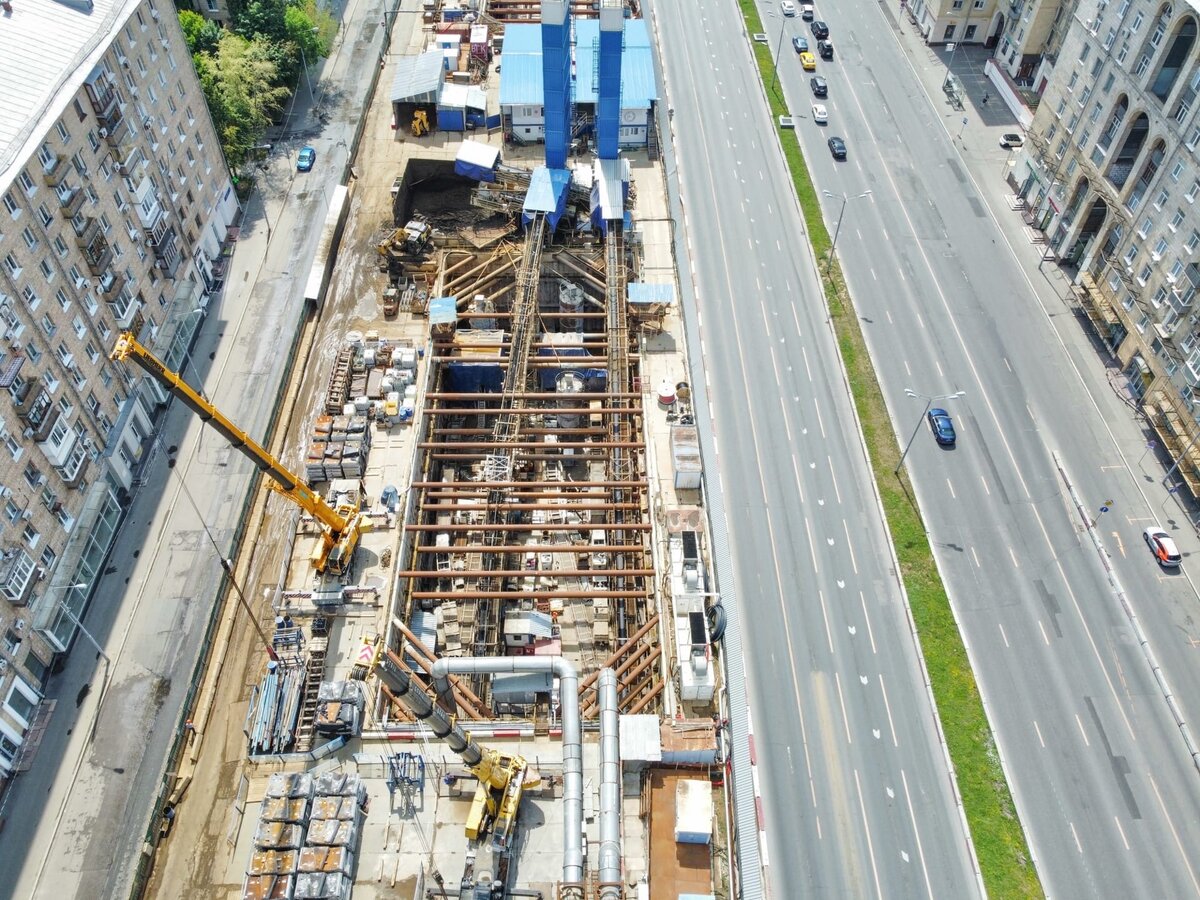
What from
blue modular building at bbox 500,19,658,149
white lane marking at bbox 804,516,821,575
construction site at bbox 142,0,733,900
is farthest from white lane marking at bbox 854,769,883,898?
blue modular building at bbox 500,19,658,149

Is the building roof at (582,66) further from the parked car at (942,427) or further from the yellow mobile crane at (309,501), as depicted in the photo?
the yellow mobile crane at (309,501)

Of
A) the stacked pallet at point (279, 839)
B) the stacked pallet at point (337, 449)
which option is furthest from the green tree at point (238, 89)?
the stacked pallet at point (279, 839)

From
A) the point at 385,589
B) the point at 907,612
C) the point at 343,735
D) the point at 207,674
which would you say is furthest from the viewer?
the point at 907,612

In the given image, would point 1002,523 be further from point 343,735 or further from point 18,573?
point 18,573

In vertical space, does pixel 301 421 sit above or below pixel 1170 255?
below

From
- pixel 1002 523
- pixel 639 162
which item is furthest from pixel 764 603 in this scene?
pixel 639 162

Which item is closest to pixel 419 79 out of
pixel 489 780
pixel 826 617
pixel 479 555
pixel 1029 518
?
pixel 479 555
